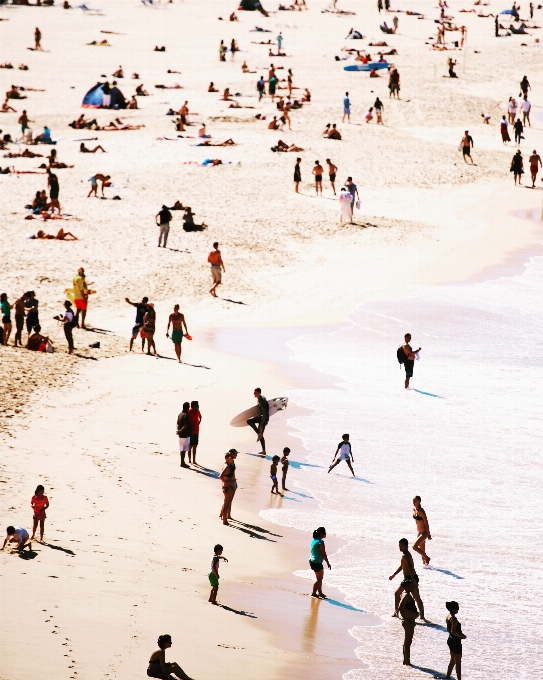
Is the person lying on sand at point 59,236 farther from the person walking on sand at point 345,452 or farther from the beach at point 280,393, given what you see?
the person walking on sand at point 345,452

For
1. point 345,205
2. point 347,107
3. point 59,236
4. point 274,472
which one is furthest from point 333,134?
point 274,472

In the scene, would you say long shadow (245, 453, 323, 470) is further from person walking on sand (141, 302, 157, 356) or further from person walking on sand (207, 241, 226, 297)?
person walking on sand (207, 241, 226, 297)

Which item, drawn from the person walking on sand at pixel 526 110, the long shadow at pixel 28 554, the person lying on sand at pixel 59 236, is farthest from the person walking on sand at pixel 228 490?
the person walking on sand at pixel 526 110

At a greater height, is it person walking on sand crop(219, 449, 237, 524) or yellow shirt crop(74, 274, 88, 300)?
yellow shirt crop(74, 274, 88, 300)

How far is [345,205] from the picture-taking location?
101 feet

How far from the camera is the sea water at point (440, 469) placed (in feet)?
37.9

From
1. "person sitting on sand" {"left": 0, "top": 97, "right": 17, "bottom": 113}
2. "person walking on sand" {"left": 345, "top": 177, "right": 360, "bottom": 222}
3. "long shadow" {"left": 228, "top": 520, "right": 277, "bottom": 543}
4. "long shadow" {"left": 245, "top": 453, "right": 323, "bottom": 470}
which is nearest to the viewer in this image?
"long shadow" {"left": 228, "top": 520, "right": 277, "bottom": 543}

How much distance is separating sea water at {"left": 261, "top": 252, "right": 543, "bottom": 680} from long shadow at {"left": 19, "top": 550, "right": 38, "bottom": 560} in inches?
121

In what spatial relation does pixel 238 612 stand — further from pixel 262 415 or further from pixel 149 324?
pixel 149 324

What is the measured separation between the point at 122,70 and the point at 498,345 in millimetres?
32413

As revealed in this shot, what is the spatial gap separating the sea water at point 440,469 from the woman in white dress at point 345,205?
5.40 metres

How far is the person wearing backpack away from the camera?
19.6 m

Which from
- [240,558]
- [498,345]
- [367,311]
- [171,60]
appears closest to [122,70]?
[171,60]

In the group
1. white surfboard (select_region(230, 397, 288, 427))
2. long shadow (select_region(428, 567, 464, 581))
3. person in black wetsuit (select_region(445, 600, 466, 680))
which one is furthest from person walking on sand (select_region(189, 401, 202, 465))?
person in black wetsuit (select_region(445, 600, 466, 680))
